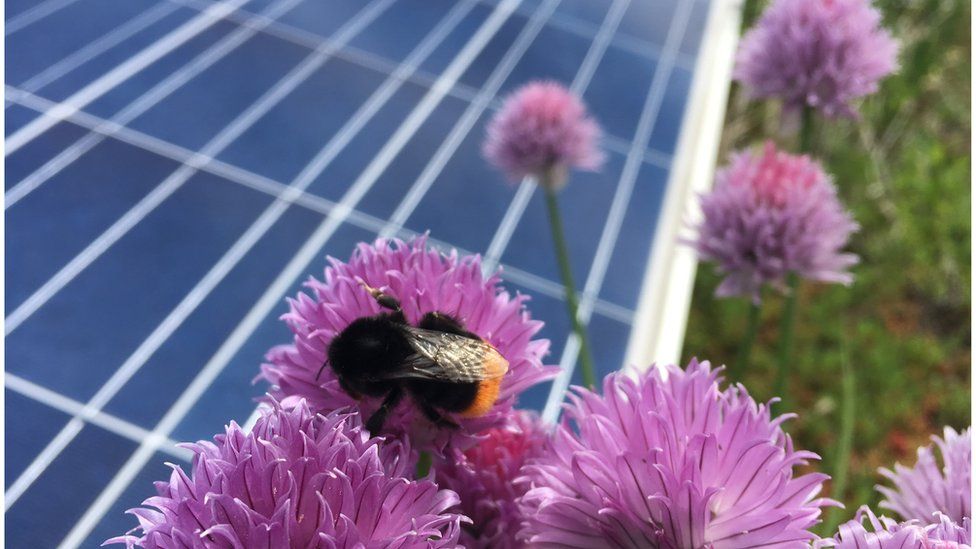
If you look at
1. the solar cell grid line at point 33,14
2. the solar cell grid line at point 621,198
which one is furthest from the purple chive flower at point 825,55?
the solar cell grid line at point 33,14

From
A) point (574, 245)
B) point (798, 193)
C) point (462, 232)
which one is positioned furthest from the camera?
point (574, 245)

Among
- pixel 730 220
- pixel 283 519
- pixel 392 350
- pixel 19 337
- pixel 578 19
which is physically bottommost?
pixel 283 519

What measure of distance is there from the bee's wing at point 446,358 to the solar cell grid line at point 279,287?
1.60ft

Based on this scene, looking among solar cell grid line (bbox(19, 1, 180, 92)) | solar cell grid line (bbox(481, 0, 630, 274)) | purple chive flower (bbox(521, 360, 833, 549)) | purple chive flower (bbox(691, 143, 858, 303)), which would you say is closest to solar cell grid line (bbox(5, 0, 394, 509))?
solar cell grid line (bbox(19, 1, 180, 92))

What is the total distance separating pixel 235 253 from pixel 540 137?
21.3 inches

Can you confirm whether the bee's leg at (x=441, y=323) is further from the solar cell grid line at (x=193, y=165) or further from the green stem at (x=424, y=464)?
the solar cell grid line at (x=193, y=165)

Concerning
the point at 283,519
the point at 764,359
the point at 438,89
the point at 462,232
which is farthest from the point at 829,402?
the point at 283,519

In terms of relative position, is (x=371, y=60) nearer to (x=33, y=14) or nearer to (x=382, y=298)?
(x=33, y=14)

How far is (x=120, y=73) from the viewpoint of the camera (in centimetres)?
156

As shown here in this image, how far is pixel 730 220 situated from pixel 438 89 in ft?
3.56

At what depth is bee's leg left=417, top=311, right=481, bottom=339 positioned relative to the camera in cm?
48

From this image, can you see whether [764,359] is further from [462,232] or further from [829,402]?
[462,232]

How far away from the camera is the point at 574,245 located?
5.54 feet

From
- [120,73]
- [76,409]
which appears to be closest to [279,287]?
[76,409]
